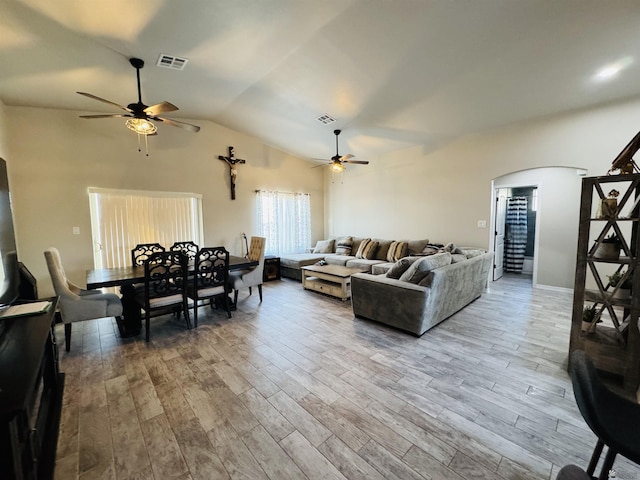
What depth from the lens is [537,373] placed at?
2.34 m

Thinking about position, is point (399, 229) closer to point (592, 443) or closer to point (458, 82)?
point (458, 82)

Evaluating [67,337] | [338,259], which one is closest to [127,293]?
[67,337]

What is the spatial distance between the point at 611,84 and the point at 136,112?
5.91 metres

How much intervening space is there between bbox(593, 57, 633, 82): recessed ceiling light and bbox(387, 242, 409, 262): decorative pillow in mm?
3581

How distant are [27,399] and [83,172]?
4.47m

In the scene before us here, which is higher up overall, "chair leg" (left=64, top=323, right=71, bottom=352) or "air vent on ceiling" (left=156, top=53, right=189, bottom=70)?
"air vent on ceiling" (left=156, top=53, right=189, bottom=70)

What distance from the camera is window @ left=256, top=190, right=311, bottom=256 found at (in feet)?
21.1

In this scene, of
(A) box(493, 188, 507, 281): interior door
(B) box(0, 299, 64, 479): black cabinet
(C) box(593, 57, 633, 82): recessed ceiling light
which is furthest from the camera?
(A) box(493, 188, 507, 281): interior door

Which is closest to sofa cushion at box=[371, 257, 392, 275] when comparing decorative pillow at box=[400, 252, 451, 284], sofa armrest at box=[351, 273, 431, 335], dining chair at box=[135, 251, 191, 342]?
sofa armrest at box=[351, 273, 431, 335]

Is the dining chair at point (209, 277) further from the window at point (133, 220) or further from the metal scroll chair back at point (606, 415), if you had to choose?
the metal scroll chair back at point (606, 415)

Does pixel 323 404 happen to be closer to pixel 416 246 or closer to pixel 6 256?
pixel 6 256

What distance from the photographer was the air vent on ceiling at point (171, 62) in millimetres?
3057

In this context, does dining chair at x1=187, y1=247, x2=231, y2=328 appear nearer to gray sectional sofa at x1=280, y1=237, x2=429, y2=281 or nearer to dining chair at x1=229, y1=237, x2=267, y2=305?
dining chair at x1=229, y1=237, x2=267, y2=305

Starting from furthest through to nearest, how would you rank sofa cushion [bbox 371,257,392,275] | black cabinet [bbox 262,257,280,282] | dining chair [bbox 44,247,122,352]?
1. black cabinet [bbox 262,257,280,282]
2. sofa cushion [bbox 371,257,392,275]
3. dining chair [bbox 44,247,122,352]
